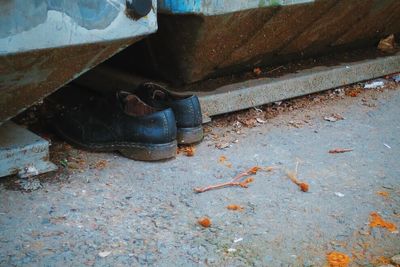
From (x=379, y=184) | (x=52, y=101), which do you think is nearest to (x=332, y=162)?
(x=379, y=184)

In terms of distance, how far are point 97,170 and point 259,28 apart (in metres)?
1.22

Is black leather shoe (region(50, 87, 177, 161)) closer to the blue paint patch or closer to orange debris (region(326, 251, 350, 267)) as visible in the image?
the blue paint patch

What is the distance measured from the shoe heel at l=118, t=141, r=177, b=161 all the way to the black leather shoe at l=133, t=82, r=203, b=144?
0.45 feet

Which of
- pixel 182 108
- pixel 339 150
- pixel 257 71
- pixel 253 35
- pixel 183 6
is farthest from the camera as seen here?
pixel 257 71

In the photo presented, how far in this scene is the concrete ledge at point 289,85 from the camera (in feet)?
9.91

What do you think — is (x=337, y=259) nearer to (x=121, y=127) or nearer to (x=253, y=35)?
(x=121, y=127)

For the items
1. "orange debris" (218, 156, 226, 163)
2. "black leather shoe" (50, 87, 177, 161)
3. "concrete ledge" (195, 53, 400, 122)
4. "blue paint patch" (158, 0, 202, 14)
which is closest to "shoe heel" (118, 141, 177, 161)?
"black leather shoe" (50, 87, 177, 161)

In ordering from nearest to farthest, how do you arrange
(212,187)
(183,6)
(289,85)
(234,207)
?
(234,207), (212,187), (183,6), (289,85)

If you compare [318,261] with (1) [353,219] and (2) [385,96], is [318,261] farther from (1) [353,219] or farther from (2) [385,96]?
(2) [385,96]

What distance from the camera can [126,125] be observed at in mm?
2514

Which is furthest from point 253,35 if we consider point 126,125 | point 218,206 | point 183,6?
point 218,206

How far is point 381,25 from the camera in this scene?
3.95 m

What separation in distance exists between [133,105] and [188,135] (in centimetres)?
31

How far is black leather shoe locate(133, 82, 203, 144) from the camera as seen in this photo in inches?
103
